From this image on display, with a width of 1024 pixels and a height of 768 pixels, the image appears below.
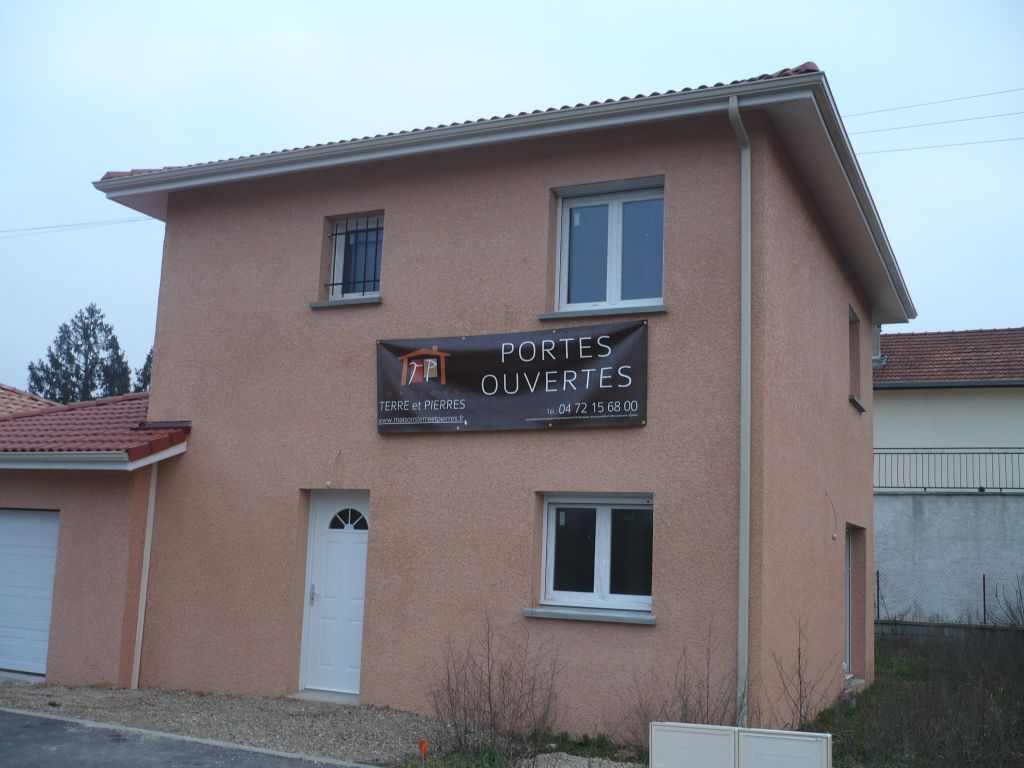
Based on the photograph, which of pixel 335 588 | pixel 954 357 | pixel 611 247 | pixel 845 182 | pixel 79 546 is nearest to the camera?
pixel 611 247

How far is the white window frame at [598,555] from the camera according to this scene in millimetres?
9555

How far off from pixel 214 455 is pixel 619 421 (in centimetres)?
472

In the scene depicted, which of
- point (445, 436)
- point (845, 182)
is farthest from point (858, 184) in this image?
point (445, 436)

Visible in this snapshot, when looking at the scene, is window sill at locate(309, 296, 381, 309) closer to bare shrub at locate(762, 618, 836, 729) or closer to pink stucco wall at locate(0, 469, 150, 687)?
pink stucco wall at locate(0, 469, 150, 687)

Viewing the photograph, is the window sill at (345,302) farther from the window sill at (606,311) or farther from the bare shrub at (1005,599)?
the bare shrub at (1005,599)

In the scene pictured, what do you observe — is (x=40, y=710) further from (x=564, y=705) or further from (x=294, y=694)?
(x=564, y=705)

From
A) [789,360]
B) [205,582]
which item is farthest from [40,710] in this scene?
[789,360]

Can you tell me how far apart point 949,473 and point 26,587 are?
20.3 m

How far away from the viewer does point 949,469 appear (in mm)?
24875

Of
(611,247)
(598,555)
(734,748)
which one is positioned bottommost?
(734,748)

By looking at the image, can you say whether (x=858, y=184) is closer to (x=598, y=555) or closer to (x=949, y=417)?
(x=598, y=555)

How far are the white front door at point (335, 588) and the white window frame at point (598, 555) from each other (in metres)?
1.99

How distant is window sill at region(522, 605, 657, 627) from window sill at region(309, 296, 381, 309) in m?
3.57

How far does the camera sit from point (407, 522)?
1041cm
